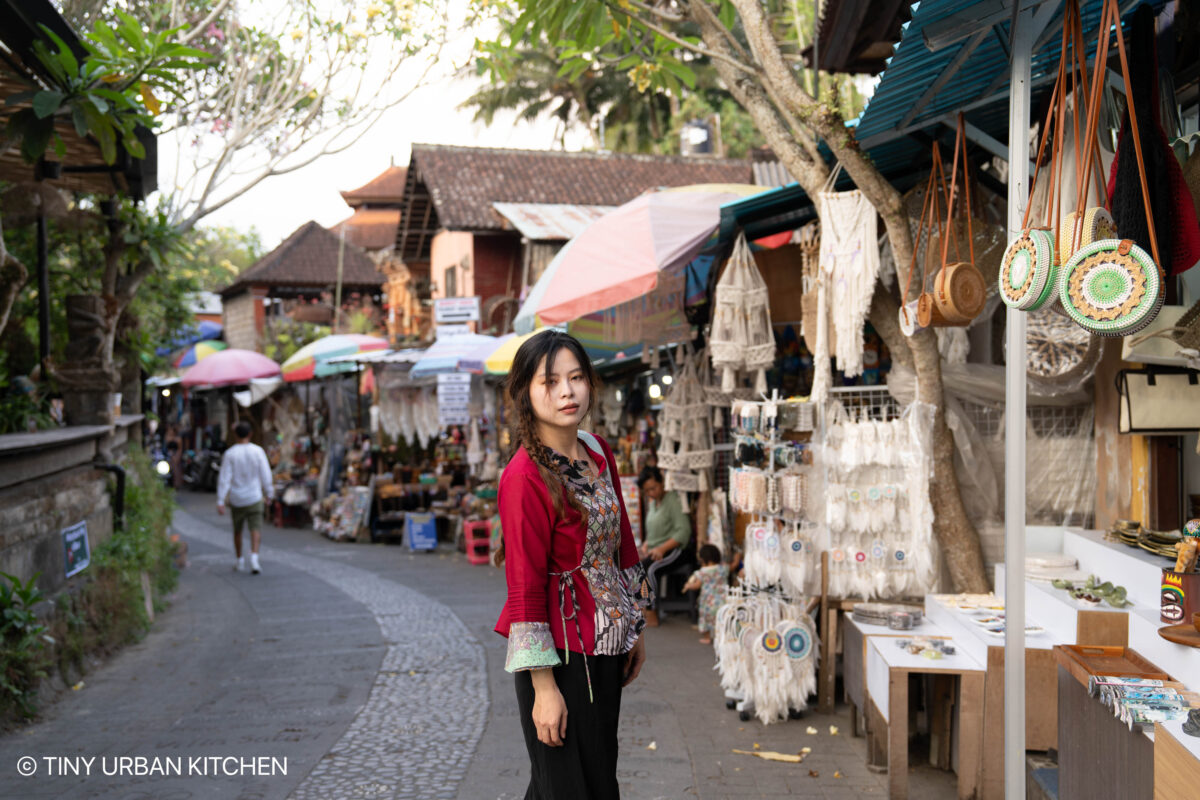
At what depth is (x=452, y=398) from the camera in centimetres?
1455

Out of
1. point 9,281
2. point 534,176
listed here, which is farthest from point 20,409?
point 534,176

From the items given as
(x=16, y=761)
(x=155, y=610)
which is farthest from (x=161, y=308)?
(x=16, y=761)

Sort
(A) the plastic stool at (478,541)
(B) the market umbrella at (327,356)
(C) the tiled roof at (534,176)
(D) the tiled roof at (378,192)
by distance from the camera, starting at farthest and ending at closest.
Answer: (D) the tiled roof at (378,192)
(C) the tiled roof at (534,176)
(B) the market umbrella at (327,356)
(A) the plastic stool at (478,541)

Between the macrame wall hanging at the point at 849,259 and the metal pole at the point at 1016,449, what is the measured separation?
8.92ft

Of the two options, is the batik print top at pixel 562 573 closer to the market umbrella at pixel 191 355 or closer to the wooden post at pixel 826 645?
the wooden post at pixel 826 645

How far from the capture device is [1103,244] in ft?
9.48

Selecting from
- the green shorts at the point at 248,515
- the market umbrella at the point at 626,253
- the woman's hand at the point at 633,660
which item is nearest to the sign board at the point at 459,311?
the green shorts at the point at 248,515

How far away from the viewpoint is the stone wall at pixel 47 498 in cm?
645

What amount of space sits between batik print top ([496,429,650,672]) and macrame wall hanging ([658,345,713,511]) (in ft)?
19.3

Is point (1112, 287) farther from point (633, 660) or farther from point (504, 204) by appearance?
point (504, 204)

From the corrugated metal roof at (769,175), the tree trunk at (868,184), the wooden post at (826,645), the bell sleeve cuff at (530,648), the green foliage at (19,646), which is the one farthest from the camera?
the corrugated metal roof at (769,175)

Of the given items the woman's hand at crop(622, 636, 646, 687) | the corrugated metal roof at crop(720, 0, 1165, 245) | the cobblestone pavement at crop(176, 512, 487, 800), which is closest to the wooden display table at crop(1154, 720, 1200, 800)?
the woman's hand at crop(622, 636, 646, 687)

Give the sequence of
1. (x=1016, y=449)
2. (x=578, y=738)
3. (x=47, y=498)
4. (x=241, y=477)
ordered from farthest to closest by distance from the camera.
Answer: (x=241, y=477), (x=47, y=498), (x=1016, y=449), (x=578, y=738)

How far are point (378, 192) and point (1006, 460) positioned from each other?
33.5 meters
